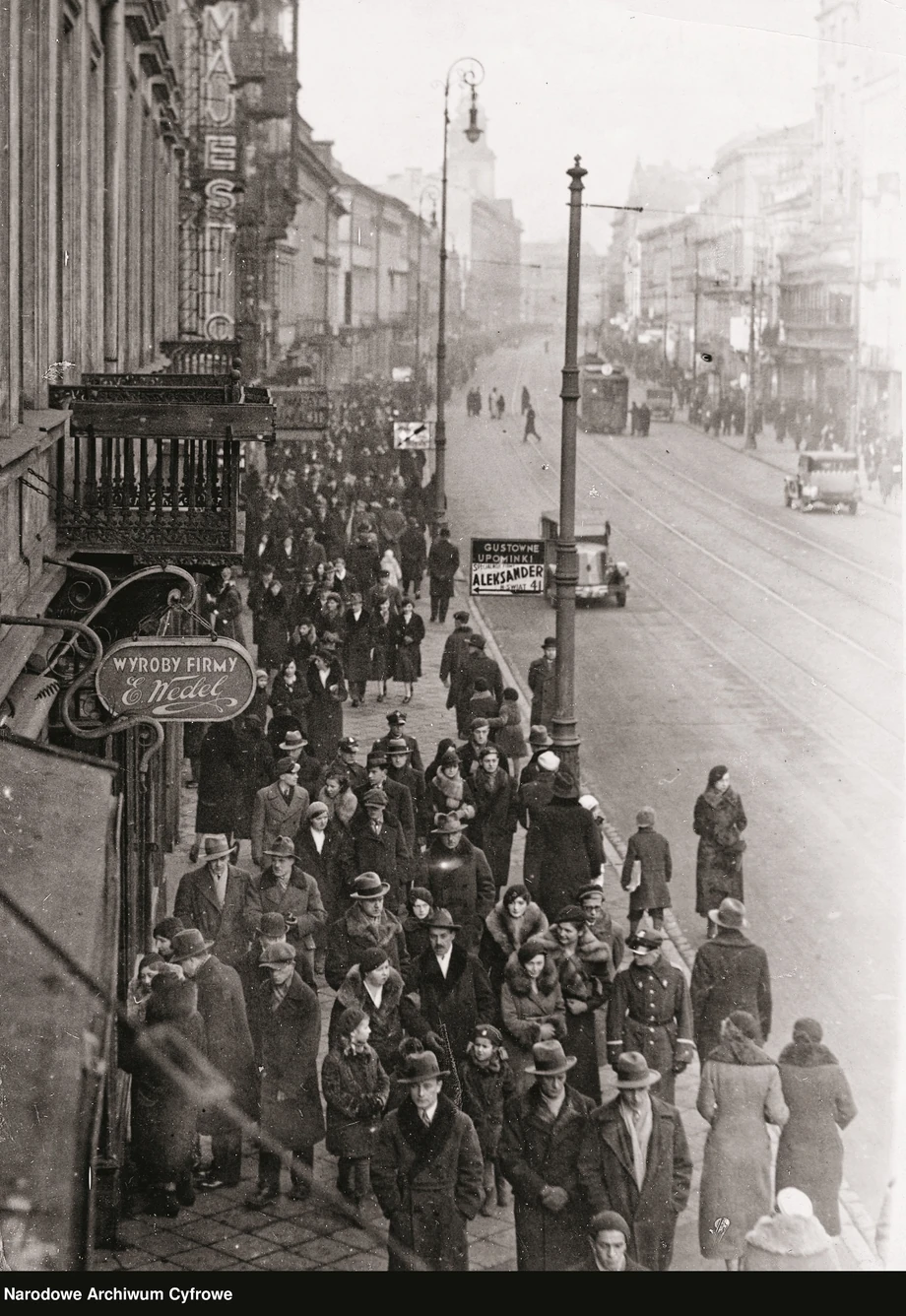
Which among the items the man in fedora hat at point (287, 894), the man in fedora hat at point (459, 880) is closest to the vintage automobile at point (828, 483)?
the man in fedora hat at point (459, 880)

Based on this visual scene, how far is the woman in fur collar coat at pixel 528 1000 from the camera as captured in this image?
379 inches

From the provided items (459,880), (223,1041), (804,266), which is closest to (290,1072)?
(223,1041)

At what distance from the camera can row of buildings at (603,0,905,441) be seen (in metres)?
44.2

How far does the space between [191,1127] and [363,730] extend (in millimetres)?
12291

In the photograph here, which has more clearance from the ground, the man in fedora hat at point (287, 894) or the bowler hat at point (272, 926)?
the bowler hat at point (272, 926)

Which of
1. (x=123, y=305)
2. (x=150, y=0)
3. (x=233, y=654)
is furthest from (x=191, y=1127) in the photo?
(x=150, y=0)

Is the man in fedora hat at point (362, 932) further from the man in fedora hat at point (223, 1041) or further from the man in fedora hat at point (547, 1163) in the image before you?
the man in fedora hat at point (547, 1163)

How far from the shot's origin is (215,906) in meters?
10.8

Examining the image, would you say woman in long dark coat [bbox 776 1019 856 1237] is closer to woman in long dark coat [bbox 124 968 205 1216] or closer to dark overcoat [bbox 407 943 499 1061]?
dark overcoat [bbox 407 943 499 1061]

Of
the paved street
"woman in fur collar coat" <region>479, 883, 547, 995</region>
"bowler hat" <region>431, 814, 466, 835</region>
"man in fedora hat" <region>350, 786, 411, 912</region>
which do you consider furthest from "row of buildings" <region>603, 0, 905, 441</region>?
"woman in fur collar coat" <region>479, 883, 547, 995</region>

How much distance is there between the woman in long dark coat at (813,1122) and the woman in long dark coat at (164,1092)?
2.96 metres

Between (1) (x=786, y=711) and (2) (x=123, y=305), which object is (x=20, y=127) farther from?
(1) (x=786, y=711)

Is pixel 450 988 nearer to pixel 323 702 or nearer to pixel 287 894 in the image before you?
pixel 287 894

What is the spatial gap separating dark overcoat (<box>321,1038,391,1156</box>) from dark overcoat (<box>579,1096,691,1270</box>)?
4.77ft
